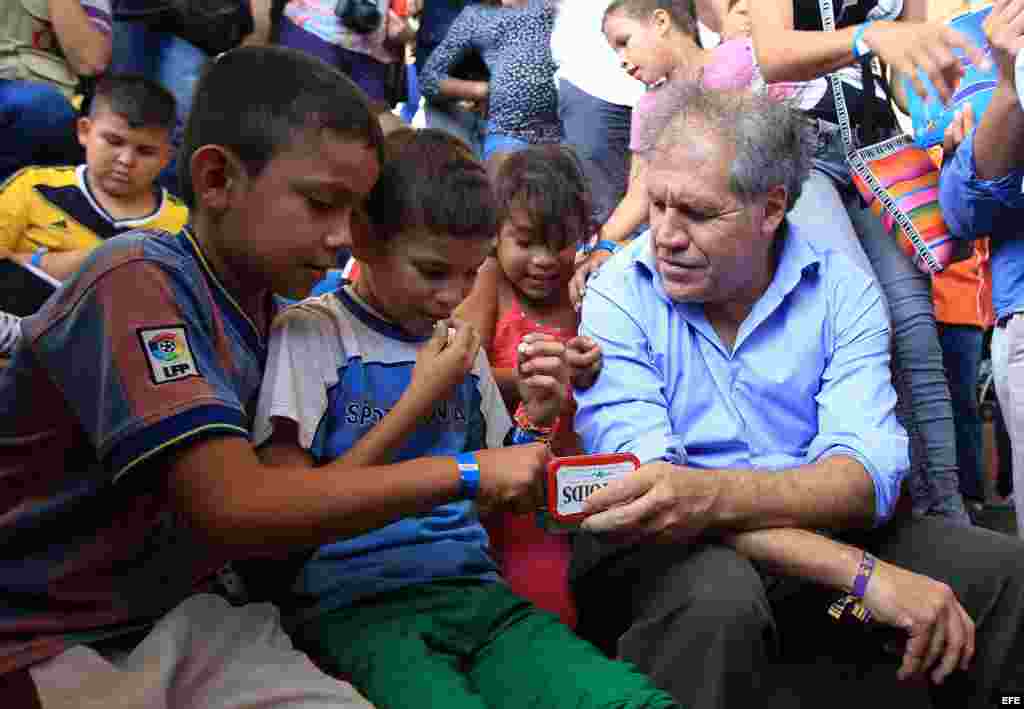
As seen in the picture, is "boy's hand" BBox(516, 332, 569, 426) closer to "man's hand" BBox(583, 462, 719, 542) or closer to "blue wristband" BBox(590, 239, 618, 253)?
"man's hand" BBox(583, 462, 719, 542)

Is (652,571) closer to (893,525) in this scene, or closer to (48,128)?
(893,525)

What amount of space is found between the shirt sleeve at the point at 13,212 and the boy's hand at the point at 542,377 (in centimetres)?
234

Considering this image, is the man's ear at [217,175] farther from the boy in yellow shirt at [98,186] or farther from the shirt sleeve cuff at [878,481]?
the boy in yellow shirt at [98,186]

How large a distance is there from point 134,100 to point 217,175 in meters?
2.32

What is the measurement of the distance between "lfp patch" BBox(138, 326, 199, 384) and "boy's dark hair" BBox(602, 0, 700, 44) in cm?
247

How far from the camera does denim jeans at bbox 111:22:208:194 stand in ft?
13.5

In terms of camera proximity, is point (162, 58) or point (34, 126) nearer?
point (34, 126)

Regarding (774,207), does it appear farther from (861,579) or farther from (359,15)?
(359,15)

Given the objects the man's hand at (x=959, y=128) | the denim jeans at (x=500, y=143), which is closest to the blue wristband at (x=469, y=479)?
the man's hand at (x=959, y=128)

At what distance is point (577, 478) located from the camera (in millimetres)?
1917

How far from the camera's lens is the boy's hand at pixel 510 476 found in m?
1.75

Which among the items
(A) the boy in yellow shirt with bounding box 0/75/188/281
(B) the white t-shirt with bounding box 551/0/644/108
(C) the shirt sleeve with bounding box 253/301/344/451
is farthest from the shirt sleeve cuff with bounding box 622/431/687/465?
(A) the boy in yellow shirt with bounding box 0/75/188/281

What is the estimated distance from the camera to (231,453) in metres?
1.59

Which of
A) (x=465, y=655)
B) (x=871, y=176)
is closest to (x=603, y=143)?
(x=871, y=176)
